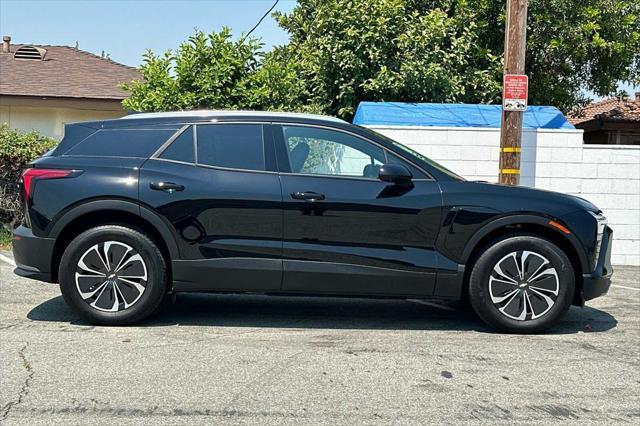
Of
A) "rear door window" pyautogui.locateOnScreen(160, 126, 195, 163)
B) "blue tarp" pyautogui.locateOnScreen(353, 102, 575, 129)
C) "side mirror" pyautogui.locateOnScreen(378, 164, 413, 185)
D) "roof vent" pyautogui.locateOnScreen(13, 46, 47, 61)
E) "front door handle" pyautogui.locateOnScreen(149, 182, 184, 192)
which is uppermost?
"roof vent" pyautogui.locateOnScreen(13, 46, 47, 61)

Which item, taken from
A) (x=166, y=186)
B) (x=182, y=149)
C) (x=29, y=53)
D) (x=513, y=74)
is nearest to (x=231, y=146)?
(x=182, y=149)

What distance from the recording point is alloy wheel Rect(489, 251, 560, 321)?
A: 18.6ft

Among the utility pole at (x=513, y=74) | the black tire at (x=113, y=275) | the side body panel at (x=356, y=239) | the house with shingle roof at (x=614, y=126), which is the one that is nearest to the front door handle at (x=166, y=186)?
the black tire at (x=113, y=275)

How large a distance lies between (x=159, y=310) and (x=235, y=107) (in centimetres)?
535

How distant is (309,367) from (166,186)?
1937 mm

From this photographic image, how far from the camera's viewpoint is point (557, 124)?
11.0 m

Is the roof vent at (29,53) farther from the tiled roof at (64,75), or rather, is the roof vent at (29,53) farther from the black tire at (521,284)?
the black tire at (521,284)

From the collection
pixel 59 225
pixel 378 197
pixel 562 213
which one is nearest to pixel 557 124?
pixel 562 213

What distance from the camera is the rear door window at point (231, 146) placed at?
5754mm

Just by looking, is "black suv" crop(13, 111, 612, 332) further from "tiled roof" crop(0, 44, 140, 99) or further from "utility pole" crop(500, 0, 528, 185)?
"tiled roof" crop(0, 44, 140, 99)

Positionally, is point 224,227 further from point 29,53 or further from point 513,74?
point 29,53

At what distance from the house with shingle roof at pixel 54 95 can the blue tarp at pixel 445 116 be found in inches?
313

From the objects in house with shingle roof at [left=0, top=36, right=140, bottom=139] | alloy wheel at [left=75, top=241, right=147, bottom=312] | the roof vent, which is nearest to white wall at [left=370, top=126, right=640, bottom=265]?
alloy wheel at [left=75, top=241, right=147, bottom=312]

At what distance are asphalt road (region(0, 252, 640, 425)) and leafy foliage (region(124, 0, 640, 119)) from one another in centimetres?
502
